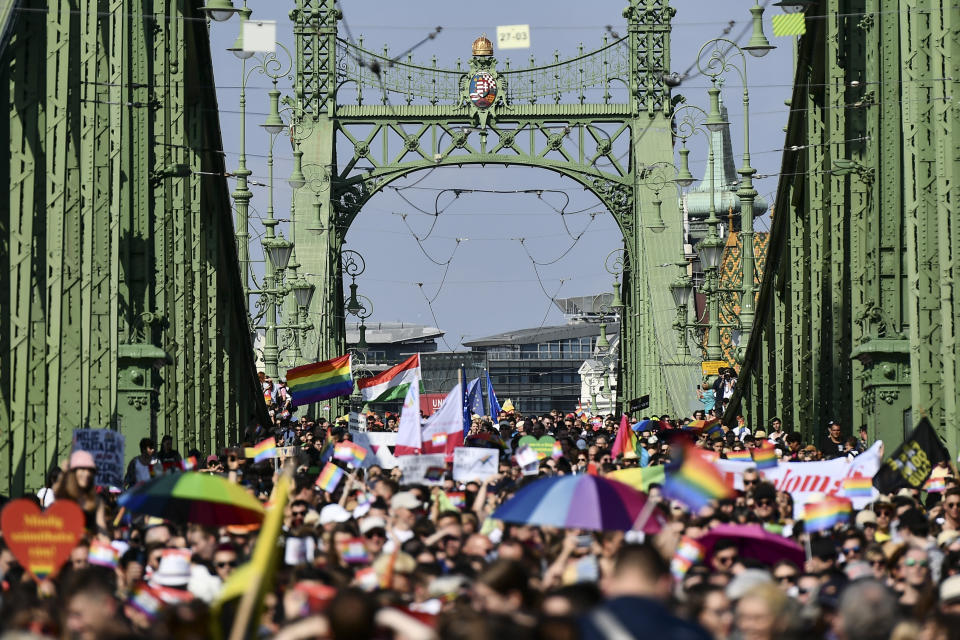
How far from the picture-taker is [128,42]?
2784cm

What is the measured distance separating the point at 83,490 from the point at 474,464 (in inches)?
197

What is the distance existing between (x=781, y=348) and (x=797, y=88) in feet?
19.4

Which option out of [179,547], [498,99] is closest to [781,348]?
[498,99]

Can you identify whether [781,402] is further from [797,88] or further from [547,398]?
[547,398]

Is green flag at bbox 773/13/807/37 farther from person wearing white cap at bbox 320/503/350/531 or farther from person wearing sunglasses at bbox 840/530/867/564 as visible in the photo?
person wearing sunglasses at bbox 840/530/867/564

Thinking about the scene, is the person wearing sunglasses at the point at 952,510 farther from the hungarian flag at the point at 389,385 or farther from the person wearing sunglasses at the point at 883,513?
the hungarian flag at the point at 389,385

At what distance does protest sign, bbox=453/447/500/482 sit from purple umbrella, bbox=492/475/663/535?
20.8ft

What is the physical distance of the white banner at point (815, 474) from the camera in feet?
61.9

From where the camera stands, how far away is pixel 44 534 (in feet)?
42.3

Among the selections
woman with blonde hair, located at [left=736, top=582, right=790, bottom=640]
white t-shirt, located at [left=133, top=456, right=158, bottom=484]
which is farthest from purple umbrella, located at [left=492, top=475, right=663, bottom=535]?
white t-shirt, located at [left=133, top=456, right=158, bottom=484]

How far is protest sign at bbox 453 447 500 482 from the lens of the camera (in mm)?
19578

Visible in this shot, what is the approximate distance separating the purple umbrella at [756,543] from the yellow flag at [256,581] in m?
4.32

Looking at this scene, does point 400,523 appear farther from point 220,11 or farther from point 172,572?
point 220,11

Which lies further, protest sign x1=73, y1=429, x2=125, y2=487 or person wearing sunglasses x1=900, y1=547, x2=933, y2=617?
protest sign x1=73, y1=429, x2=125, y2=487
